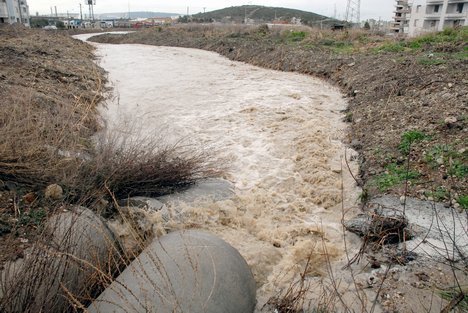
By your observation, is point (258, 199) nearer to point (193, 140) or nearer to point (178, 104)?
point (193, 140)

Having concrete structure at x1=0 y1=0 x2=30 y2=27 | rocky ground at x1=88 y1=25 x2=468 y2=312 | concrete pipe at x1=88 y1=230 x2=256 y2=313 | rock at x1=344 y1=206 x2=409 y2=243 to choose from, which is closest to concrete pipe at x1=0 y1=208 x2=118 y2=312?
concrete pipe at x1=88 y1=230 x2=256 y2=313

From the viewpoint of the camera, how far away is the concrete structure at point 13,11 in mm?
43781

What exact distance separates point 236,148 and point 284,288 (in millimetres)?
4687

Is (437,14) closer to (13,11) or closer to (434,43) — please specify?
(434,43)

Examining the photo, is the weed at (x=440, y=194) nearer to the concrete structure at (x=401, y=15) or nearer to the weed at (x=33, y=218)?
the weed at (x=33, y=218)

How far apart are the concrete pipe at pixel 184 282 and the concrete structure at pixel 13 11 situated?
49947 mm

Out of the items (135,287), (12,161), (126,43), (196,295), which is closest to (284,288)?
(196,295)

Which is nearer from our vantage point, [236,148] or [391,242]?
[391,242]

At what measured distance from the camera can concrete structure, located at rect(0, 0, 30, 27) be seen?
43781mm

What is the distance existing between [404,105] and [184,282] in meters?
7.55

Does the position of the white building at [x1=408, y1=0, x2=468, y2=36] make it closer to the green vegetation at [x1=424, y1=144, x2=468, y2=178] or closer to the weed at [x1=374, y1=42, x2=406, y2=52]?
the weed at [x1=374, y1=42, x2=406, y2=52]

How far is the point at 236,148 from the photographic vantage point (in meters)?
8.28

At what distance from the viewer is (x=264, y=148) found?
8281 mm

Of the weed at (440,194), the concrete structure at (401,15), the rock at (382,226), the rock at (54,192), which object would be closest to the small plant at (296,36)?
the weed at (440,194)
